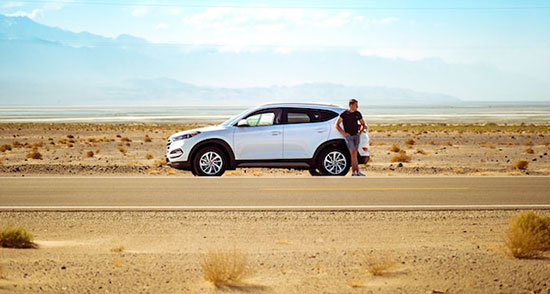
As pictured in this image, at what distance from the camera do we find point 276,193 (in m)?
14.2

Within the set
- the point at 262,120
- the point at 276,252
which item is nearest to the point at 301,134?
the point at 262,120

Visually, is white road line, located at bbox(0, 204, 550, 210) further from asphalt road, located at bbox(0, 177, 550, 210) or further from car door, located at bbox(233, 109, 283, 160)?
car door, located at bbox(233, 109, 283, 160)

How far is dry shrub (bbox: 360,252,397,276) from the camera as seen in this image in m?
7.60

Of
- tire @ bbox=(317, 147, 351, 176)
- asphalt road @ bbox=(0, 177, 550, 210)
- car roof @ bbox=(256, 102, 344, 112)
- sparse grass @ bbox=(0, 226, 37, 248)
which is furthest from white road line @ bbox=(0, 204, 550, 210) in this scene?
car roof @ bbox=(256, 102, 344, 112)

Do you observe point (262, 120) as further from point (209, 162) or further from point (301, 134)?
point (209, 162)

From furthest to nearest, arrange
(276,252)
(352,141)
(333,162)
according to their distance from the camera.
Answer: (333,162) → (352,141) → (276,252)

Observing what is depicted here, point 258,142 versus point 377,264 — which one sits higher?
point 258,142

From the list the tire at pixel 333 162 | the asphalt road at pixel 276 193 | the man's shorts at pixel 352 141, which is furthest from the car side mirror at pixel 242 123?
the man's shorts at pixel 352 141

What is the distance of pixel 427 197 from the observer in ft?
44.9

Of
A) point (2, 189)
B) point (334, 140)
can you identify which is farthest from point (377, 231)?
point (2, 189)

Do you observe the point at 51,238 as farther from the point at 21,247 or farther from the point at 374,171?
the point at 374,171

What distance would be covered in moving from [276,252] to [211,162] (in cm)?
857

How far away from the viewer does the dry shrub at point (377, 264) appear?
7.60 metres

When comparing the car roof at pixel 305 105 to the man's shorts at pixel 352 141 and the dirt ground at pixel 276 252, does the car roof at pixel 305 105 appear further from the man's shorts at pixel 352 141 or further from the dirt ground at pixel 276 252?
the dirt ground at pixel 276 252
